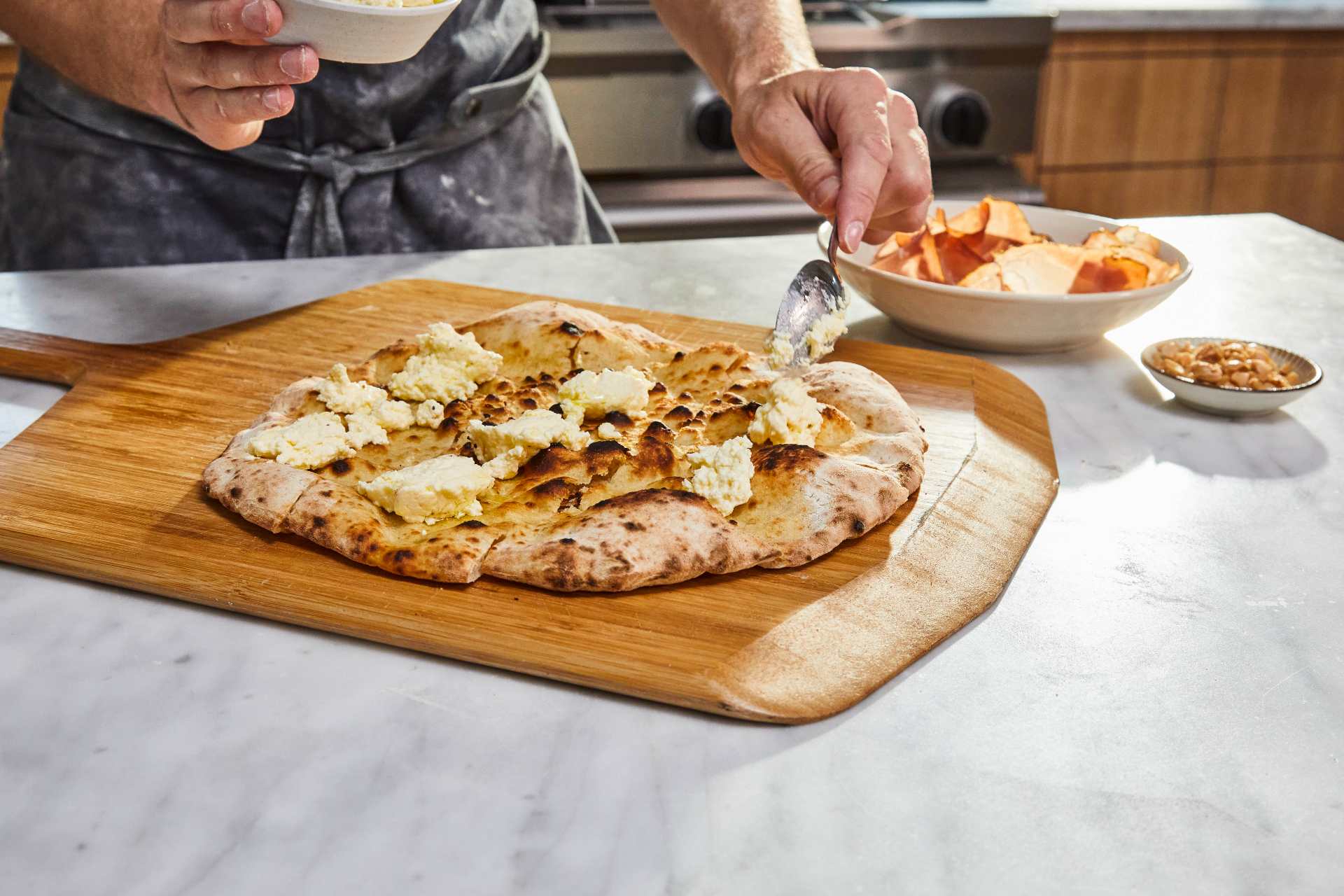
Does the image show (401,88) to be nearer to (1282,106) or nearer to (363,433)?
(363,433)

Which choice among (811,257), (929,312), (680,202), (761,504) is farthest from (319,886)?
(680,202)

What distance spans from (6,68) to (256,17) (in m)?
2.09

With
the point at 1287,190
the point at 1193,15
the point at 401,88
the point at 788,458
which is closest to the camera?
the point at 788,458

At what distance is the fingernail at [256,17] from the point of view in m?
1.00

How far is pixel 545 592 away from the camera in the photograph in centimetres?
93

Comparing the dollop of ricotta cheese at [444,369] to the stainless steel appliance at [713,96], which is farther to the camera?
the stainless steel appliance at [713,96]

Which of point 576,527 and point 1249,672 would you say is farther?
point 576,527

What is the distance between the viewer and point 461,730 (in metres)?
0.80

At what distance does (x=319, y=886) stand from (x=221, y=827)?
0.27 ft

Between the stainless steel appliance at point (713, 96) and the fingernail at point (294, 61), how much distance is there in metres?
1.73

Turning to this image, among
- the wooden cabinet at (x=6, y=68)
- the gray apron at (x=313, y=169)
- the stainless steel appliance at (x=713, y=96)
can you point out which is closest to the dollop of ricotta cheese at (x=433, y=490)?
the gray apron at (x=313, y=169)

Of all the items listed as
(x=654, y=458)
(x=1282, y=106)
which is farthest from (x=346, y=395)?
(x=1282, y=106)

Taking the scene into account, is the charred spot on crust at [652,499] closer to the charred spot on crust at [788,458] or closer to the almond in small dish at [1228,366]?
the charred spot on crust at [788,458]

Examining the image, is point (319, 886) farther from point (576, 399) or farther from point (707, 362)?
point (707, 362)
